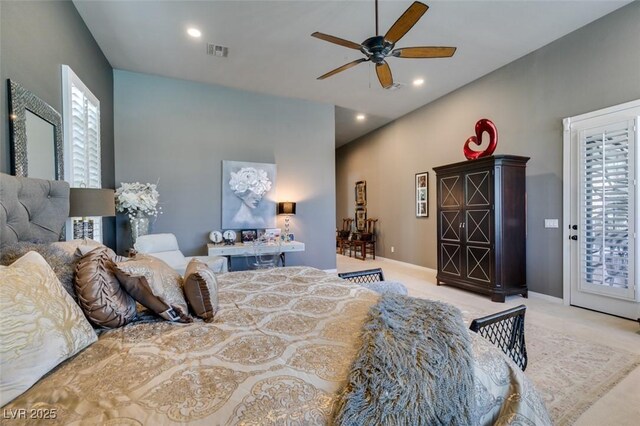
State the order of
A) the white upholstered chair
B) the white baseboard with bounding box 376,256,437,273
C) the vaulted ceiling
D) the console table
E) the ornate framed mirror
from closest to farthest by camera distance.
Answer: the ornate framed mirror < the vaulted ceiling < the white upholstered chair < the console table < the white baseboard with bounding box 376,256,437,273

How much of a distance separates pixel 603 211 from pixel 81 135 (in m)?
5.72

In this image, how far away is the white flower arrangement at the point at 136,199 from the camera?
374 cm

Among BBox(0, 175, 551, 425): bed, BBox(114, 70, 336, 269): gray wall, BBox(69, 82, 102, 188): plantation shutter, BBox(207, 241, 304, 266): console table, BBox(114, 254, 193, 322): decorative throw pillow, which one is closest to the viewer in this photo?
BBox(0, 175, 551, 425): bed

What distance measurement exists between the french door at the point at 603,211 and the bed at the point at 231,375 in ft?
9.91

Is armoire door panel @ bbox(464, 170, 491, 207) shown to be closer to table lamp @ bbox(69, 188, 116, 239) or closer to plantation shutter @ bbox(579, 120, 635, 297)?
plantation shutter @ bbox(579, 120, 635, 297)

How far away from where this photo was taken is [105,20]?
3.08 metres

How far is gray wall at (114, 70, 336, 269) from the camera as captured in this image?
425 centimetres

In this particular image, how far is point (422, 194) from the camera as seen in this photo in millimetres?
5863

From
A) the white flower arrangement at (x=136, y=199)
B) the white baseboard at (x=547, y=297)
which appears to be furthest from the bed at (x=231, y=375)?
the white baseboard at (x=547, y=297)

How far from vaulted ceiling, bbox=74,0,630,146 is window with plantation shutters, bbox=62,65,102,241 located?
847mm

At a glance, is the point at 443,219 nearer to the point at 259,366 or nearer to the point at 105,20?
the point at 259,366

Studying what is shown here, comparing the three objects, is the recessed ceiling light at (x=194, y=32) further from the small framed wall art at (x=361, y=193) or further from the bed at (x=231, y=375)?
the small framed wall art at (x=361, y=193)

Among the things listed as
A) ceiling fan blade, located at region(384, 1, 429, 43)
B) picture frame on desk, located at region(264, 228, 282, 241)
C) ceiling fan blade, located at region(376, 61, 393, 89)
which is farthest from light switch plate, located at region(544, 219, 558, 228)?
picture frame on desk, located at region(264, 228, 282, 241)

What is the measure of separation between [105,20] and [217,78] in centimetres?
154
